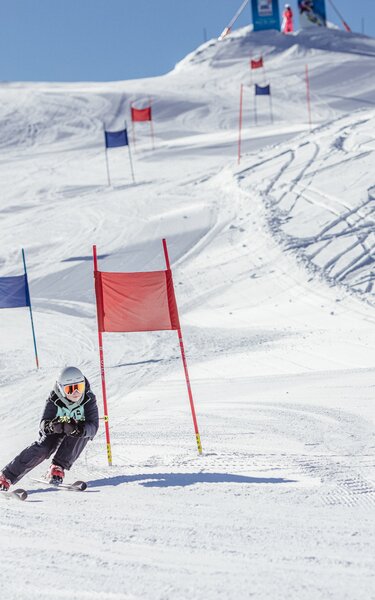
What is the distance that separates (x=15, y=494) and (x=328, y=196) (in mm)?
17184

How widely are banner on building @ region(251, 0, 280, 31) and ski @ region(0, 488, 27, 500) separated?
68223mm

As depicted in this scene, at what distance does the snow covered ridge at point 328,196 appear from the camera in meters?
18.2

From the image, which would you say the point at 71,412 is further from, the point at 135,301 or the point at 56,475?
the point at 135,301

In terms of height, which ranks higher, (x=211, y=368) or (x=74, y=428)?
(x=74, y=428)

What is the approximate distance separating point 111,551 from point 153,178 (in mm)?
28409

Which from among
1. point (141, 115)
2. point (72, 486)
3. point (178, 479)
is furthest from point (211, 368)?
point (141, 115)

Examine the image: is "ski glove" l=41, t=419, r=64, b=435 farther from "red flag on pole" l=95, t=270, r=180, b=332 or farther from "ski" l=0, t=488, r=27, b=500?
"red flag on pole" l=95, t=270, r=180, b=332

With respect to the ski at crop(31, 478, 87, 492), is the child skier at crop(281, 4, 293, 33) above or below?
below

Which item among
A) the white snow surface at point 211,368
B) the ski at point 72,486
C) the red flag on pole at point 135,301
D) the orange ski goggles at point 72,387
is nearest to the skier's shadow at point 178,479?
the white snow surface at point 211,368

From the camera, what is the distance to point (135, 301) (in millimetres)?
8172

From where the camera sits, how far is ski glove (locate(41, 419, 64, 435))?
686 centimetres

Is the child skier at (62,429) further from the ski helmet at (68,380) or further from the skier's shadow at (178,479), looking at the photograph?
the skier's shadow at (178,479)

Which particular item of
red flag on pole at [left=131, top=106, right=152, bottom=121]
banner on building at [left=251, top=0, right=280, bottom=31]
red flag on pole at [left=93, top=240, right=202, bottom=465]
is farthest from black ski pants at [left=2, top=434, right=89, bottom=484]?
banner on building at [left=251, top=0, right=280, bottom=31]

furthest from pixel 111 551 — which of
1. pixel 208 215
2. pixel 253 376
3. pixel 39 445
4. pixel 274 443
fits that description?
pixel 208 215
